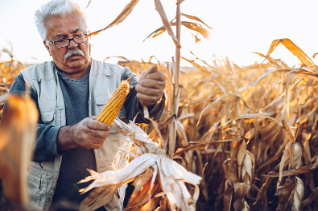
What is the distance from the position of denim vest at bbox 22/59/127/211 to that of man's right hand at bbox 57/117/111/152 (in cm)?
24

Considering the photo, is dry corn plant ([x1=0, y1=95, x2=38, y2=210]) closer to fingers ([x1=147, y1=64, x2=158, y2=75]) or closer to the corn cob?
the corn cob

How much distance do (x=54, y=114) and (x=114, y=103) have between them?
694 millimetres

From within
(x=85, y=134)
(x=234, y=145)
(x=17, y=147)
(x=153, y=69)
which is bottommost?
(x=234, y=145)

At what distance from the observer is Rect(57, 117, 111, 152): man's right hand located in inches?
38.8

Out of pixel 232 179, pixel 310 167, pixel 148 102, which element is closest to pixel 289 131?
pixel 310 167

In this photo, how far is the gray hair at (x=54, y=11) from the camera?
143 cm

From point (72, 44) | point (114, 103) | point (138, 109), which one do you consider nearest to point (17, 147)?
point (114, 103)

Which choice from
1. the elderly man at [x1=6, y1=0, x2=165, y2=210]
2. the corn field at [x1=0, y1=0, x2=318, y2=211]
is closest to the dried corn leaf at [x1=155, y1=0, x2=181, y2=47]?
the corn field at [x1=0, y1=0, x2=318, y2=211]

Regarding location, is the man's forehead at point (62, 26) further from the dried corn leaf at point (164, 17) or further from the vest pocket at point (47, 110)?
the dried corn leaf at point (164, 17)

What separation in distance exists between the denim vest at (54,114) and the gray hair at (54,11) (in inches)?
10.7

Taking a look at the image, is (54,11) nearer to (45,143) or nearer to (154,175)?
(45,143)

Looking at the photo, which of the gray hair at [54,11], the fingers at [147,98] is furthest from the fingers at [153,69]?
the gray hair at [54,11]

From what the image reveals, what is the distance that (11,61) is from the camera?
7.94ft

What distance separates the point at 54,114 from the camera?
1418 millimetres
